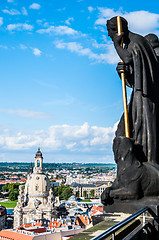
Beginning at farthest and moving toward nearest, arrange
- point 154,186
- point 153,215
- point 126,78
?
point 126,78 → point 154,186 → point 153,215

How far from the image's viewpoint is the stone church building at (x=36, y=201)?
51781 millimetres

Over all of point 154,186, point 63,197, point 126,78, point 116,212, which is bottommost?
point 63,197

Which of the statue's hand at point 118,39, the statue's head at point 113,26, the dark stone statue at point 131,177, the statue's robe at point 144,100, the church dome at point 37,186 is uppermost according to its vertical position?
the statue's head at point 113,26

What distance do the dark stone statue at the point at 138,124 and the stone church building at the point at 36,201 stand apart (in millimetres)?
49333

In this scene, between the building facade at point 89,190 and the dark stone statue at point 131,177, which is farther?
the building facade at point 89,190

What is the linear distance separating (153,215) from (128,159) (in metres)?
0.82

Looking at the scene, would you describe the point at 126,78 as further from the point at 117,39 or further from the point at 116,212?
the point at 116,212

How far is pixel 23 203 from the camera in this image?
57.4m

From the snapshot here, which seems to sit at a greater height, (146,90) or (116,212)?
(146,90)

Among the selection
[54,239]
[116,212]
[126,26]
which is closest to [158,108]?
[126,26]

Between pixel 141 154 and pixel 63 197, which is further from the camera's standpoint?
pixel 63 197

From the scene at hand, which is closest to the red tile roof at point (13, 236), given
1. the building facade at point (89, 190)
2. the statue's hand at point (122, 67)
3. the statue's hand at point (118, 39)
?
the statue's hand at point (122, 67)

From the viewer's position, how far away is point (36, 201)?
57.5 meters

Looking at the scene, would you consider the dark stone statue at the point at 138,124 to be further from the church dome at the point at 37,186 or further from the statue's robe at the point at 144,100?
the church dome at the point at 37,186
